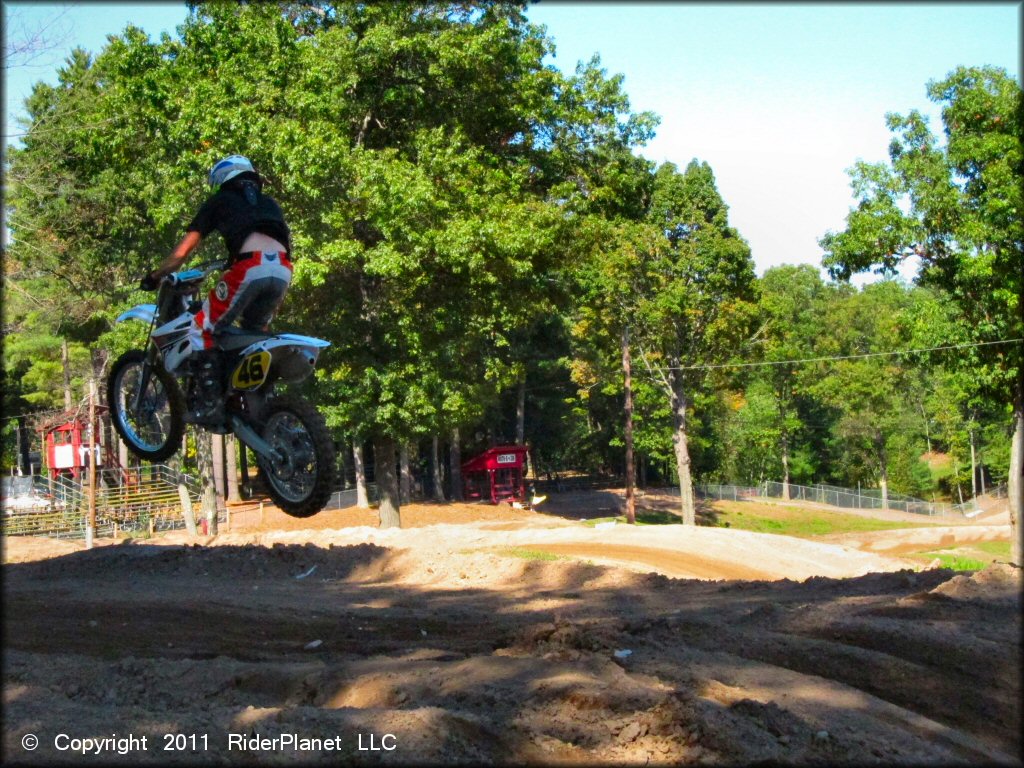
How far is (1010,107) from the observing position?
69.4 feet

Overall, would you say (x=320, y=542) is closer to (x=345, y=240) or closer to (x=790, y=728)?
(x=345, y=240)

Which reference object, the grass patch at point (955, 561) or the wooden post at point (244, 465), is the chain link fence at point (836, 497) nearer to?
the grass patch at point (955, 561)

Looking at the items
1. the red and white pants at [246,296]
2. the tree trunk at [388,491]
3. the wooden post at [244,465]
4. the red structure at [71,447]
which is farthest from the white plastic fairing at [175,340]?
the tree trunk at [388,491]

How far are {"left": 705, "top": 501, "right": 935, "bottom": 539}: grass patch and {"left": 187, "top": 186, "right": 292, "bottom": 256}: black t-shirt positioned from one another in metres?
44.1

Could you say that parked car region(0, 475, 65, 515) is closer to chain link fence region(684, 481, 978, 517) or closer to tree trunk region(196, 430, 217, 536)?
tree trunk region(196, 430, 217, 536)

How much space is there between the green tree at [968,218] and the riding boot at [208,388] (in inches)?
702

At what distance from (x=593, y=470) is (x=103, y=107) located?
58.2 metres

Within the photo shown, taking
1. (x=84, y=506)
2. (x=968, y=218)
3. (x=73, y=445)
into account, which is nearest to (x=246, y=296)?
(x=73, y=445)

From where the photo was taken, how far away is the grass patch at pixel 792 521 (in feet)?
168

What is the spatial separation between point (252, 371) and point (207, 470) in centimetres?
1410

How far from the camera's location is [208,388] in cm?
744

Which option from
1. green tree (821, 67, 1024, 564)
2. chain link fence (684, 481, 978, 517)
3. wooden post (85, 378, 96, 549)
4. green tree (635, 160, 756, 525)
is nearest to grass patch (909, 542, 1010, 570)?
green tree (821, 67, 1024, 564)

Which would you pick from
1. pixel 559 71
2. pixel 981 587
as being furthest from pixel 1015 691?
pixel 559 71

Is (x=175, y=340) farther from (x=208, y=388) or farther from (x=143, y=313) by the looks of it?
(x=143, y=313)
